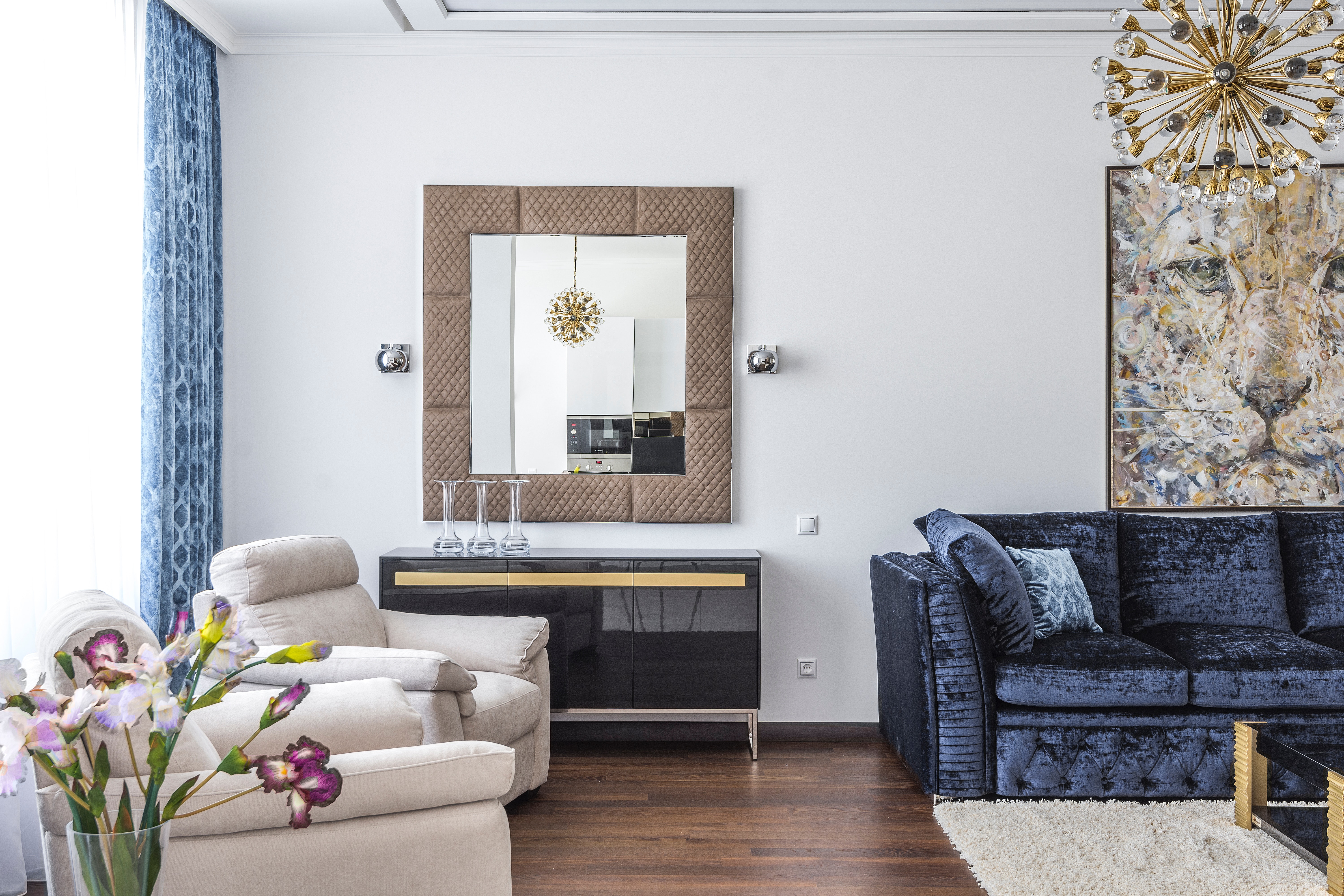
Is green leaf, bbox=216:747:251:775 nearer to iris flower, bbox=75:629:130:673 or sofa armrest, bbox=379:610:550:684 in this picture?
iris flower, bbox=75:629:130:673

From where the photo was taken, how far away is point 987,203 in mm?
3762

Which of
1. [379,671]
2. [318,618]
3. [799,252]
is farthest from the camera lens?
[799,252]

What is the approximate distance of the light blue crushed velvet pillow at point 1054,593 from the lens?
3180 millimetres

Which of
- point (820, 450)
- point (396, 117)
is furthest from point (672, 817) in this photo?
point (396, 117)

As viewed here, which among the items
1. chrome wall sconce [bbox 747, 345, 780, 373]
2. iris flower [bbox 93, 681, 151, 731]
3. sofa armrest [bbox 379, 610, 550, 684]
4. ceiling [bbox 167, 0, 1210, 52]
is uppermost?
ceiling [bbox 167, 0, 1210, 52]

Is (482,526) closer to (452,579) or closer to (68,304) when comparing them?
(452,579)

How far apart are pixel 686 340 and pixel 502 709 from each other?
172 centimetres

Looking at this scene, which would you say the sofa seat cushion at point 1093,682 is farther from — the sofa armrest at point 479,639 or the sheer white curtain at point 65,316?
the sheer white curtain at point 65,316

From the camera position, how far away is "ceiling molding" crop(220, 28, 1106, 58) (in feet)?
12.2

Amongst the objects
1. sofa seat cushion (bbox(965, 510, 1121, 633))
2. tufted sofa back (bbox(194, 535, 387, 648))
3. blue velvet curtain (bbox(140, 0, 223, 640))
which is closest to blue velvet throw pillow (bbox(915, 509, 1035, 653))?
sofa seat cushion (bbox(965, 510, 1121, 633))

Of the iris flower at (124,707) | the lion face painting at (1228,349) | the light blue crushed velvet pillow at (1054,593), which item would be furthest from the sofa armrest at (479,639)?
the lion face painting at (1228,349)

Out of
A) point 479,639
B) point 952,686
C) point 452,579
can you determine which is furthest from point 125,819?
point 952,686

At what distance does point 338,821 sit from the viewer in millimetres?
1549

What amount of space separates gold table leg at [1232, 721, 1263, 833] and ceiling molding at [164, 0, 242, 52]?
4.46 m
